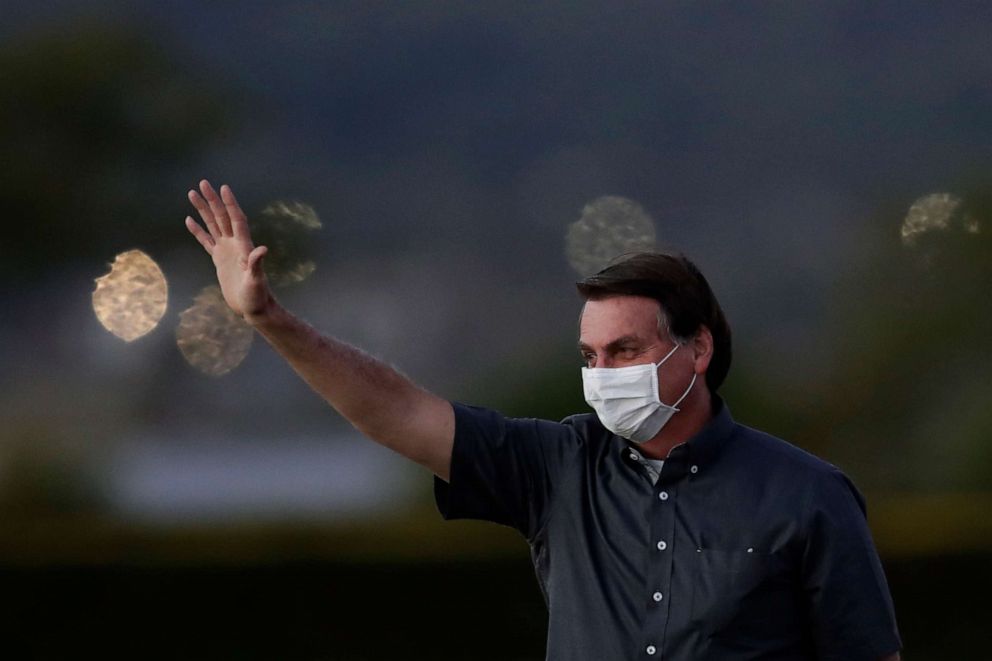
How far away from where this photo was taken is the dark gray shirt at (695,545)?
2740 mm

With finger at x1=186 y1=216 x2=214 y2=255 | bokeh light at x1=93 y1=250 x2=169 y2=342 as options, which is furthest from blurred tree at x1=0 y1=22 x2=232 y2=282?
finger at x1=186 y1=216 x2=214 y2=255

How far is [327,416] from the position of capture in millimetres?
10609

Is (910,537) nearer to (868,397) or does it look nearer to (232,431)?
(868,397)

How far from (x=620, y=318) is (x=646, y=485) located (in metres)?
0.32

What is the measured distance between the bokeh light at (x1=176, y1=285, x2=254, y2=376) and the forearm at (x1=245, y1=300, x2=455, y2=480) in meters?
8.20

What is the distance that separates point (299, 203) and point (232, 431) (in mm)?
1885

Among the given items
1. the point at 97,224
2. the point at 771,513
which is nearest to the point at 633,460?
the point at 771,513

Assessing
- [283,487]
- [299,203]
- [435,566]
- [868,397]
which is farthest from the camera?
[299,203]

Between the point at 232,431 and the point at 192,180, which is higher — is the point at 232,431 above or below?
below

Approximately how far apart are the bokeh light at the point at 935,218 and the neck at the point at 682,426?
317 inches

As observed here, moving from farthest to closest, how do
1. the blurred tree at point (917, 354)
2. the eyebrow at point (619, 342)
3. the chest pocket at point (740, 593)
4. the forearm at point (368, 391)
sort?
the blurred tree at point (917, 354) → the eyebrow at point (619, 342) → the forearm at point (368, 391) → the chest pocket at point (740, 593)

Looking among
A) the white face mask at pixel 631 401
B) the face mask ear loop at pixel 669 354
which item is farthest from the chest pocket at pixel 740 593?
the face mask ear loop at pixel 669 354

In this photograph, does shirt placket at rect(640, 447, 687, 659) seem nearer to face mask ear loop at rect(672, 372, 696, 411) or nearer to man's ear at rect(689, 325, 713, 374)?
face mask ear loop at rect(672, 372, 696, 411)

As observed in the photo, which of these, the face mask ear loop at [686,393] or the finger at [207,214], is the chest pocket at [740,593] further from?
the finger at [207,214]
